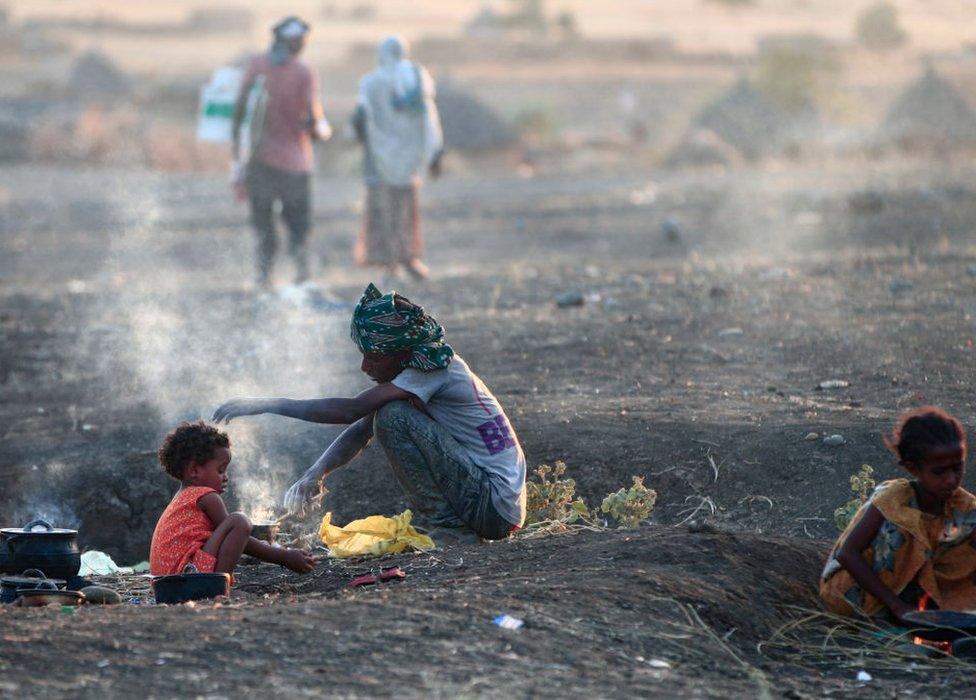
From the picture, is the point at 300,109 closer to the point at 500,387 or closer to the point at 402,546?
the point at 500,387

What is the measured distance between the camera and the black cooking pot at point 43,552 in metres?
5.85

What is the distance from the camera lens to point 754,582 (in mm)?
5391

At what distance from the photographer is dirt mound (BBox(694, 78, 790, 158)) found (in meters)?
32.0

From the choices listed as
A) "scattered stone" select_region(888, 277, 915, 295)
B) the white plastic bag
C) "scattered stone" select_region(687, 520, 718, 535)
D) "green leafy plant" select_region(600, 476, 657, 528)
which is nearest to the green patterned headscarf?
"green leafy plant" select_region(600, 476, 657, 528)

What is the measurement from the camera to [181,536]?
585 centimetres

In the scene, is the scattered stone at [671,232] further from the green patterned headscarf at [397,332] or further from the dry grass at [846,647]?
the dry grass at [846,647]

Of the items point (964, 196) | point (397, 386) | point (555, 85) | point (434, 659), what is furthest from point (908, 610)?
point (555, 85)

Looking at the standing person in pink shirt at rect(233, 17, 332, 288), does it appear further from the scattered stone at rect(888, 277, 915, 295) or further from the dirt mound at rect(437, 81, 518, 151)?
the dirt mound at rect(437, 81, 518, 151)

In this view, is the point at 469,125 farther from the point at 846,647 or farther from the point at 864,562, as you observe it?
the point at 846,647

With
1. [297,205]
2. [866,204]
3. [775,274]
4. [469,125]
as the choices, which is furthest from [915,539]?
[469,125]

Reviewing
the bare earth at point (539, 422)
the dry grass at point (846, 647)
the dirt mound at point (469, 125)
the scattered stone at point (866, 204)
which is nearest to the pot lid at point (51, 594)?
the bare earth at point (539, 422)

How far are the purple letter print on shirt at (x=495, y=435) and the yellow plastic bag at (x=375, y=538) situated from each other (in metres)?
0.48

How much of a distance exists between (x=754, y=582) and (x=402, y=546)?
1.58 metres

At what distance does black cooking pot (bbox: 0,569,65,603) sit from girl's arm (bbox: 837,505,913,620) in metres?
2.77
